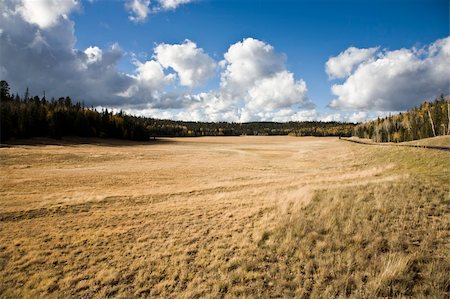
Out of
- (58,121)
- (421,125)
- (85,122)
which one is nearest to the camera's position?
(58,121)

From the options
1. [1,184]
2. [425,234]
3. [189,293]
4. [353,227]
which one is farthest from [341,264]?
[1,184]

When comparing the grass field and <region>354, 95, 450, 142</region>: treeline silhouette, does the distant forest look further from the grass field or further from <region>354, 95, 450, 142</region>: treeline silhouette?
the grass field

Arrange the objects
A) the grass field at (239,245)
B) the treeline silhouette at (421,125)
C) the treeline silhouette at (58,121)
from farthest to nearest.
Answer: the treeline silhouette at (421,125)
the treeline silhouette at (58,121)
the grass field at (239,245)

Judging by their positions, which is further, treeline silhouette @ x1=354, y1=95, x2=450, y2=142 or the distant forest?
treeline silhouette @ x1=354, y1=95, x2=450, y2=142

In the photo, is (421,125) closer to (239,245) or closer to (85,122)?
(239,245)

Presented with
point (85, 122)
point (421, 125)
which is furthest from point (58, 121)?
point (421, 125)

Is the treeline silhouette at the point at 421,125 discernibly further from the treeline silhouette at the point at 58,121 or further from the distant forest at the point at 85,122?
the treeline silhouette at the point at 58,121

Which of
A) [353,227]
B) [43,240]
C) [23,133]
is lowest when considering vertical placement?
[43,240]

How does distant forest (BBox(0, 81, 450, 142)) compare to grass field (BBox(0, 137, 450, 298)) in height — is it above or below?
above

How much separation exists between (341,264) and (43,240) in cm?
1381

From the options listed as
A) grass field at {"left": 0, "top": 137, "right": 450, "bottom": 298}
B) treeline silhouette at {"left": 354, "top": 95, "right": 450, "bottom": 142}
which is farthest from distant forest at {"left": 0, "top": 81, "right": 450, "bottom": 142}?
grass field at {"left": 0, "top": 137, "right": 450, "bottom": 298}

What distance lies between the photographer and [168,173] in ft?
123

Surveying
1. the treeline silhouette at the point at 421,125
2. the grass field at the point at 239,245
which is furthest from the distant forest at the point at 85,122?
the grass field at the point at 239,245

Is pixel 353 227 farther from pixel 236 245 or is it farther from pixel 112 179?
pixel 112 179
